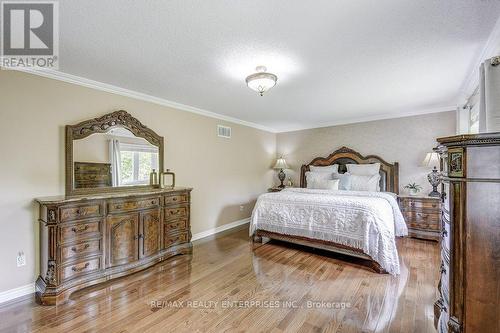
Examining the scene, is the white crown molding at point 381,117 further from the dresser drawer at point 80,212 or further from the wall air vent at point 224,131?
the dresser drawer at point 80,212

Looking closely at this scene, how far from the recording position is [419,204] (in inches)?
158

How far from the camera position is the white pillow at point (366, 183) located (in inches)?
174

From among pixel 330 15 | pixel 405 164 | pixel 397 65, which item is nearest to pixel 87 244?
pixel 330 15

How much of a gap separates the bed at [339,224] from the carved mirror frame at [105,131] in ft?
6.38

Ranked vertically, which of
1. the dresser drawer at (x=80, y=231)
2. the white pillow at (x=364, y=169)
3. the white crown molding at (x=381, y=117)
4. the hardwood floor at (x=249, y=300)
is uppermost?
the white crown molding at (x=381, y=117)

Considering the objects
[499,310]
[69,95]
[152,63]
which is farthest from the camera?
[69,95]

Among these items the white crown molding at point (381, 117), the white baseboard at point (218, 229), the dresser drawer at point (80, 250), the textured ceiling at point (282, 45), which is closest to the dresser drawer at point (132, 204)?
the dresser drawer at point (80, 250)

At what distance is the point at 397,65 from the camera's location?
2443 millimetres

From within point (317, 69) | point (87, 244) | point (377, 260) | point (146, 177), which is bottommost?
point (377, 260)

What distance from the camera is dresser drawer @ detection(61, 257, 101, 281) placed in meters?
2.26

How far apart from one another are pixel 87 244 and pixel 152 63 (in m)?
2.03

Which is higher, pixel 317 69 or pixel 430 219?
pixel 317 69

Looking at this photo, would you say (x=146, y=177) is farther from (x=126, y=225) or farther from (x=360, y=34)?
(x=360, y=34)

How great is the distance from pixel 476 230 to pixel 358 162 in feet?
13.2
